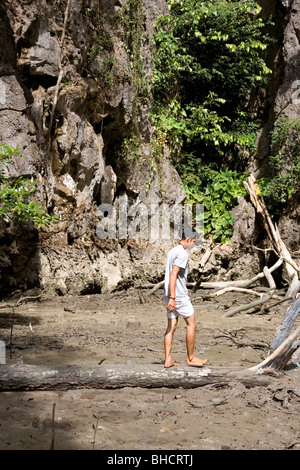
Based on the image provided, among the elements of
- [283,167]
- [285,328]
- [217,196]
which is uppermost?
[283,167]

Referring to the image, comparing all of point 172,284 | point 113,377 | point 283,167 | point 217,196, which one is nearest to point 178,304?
point 172,284

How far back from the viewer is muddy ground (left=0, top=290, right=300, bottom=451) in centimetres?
368

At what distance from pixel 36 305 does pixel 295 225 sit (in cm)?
787

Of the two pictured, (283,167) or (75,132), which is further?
(283,167)

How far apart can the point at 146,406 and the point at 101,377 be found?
24.1 inches

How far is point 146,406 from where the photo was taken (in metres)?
4.41

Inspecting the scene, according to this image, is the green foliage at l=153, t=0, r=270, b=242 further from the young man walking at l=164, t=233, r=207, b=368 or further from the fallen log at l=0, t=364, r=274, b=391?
the fallen log at l=0, t=364, r=274, b=391

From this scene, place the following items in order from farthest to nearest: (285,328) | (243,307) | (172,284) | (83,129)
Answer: (83,129) → (243,307) → (172,284) → (285,328)

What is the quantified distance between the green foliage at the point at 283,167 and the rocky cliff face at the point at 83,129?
0.70 m

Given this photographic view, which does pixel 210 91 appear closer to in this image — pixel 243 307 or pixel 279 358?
pixel 243 307

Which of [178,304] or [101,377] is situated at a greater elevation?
[178,304]

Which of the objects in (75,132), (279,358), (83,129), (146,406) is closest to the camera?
(146,406)

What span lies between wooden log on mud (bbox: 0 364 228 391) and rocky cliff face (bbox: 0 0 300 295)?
20.3 ft
